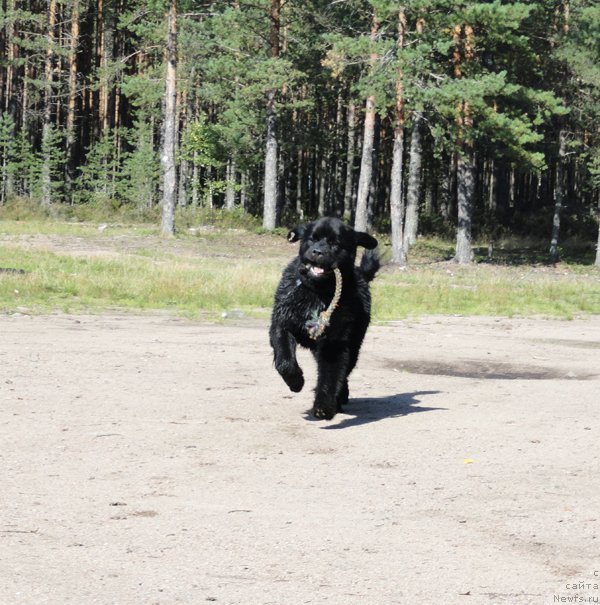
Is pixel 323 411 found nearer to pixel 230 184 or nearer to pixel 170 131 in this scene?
pixel 170 131

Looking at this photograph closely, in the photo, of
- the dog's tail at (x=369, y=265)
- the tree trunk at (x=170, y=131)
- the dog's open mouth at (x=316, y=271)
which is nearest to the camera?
the dog's open mouth at (x=316, y=271)

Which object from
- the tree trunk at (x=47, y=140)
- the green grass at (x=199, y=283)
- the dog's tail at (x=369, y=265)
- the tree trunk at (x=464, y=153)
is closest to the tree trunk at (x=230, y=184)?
the tree trunk at (x=47, y=140)

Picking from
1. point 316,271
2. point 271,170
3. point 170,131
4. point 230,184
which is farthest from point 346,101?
point 316,271

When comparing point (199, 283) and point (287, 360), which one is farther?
point (199, 283)

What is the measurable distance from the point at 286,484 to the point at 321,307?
251 cm

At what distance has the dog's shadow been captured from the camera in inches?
385

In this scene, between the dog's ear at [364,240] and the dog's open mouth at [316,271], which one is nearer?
the dog's open mouth at [316,271]

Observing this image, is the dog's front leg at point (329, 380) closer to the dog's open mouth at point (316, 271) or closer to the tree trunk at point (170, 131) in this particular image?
the dog's open mouth at point (316, 271)

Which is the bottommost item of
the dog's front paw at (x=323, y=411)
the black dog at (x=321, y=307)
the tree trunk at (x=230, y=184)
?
the dog's front paw at (x=323, y=411)

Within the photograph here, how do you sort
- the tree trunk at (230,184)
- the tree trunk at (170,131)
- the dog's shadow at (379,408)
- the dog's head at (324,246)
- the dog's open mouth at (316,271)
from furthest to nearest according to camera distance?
the tree trunk at (230,184) < the tree trunk at (170,131) < the dog's shadow at (379,408) < the dog's open mouth at (316,271) < the dog's head at (324,246)

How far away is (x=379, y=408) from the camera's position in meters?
10.6

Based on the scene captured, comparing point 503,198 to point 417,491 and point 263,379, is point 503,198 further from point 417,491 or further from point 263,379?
point 417,491

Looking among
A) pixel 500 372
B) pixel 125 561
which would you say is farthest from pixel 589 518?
Result: pixel 500 372

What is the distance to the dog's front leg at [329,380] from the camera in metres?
9.35
